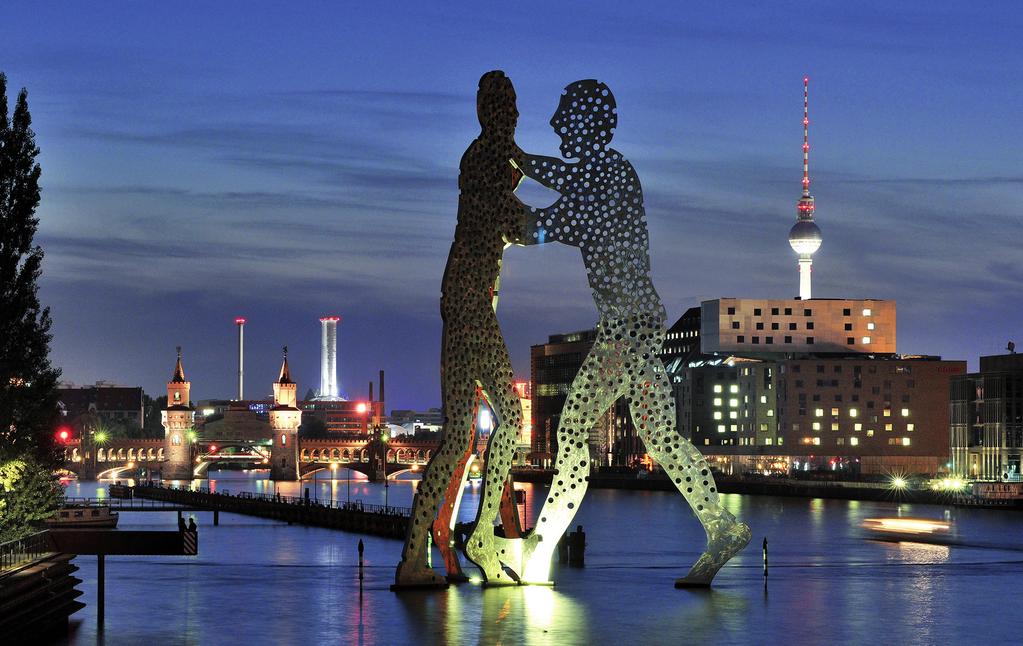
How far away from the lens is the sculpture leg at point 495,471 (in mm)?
48031

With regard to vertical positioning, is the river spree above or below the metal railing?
below

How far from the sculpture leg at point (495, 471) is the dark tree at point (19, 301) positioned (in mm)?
12473

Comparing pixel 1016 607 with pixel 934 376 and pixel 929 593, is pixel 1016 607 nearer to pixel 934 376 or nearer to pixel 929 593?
pixel 929 593

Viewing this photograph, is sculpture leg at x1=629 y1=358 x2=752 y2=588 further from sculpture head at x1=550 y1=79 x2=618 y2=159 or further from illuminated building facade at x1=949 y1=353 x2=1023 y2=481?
illuminated building facade at x1=949 y1=353 x2=1023 y2=481

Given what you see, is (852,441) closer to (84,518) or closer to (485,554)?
(84,518)

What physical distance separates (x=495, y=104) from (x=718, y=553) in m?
14.5

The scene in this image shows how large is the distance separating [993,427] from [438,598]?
4358 inches

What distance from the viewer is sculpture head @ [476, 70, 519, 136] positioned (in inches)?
1907

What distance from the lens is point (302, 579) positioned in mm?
59688

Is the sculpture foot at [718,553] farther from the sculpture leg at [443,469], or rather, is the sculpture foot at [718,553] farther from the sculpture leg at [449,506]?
the sculpture leg at [443,469]

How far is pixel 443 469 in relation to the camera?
4819cm

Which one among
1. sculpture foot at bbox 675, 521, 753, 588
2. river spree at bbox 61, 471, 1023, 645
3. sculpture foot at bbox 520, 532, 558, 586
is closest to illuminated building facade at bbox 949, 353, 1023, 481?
river spree at bbox 61, 471, 1023, 645

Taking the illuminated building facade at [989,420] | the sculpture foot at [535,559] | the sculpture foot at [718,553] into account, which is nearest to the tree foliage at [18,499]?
the sculpture foot at [535,559]

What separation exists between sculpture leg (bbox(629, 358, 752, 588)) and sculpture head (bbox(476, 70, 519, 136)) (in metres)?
7.84
